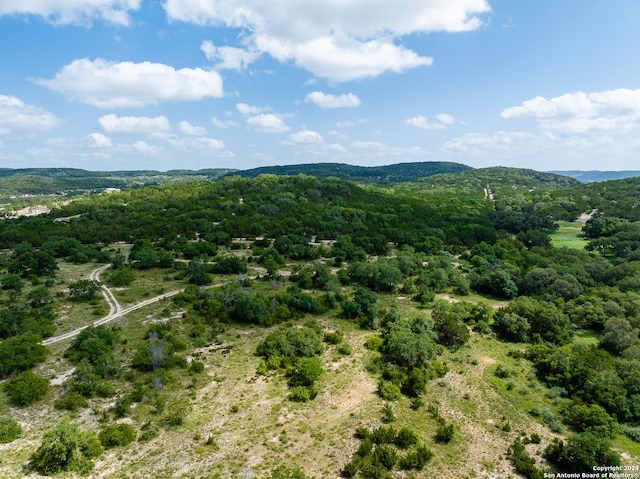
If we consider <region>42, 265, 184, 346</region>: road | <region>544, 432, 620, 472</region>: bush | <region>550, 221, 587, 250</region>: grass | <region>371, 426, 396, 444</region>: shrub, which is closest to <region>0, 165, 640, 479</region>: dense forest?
<region>544, 432, 620, 472</region>: bush

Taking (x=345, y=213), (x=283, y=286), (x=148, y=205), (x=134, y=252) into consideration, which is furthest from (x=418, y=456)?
(x=148, y=205)

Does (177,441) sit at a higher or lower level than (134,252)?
lower

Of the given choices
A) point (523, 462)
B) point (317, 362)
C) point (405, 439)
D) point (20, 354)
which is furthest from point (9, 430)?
point (523, 462)

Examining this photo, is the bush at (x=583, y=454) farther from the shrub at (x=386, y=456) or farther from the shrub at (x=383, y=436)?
the shrub at (x=386, y=456)

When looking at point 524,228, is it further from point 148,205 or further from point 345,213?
point 148,205

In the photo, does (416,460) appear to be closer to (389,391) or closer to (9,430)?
(389,391)

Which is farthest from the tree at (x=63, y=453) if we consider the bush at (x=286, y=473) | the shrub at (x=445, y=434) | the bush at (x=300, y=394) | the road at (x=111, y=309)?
the shrub at (x=445, y=434)
